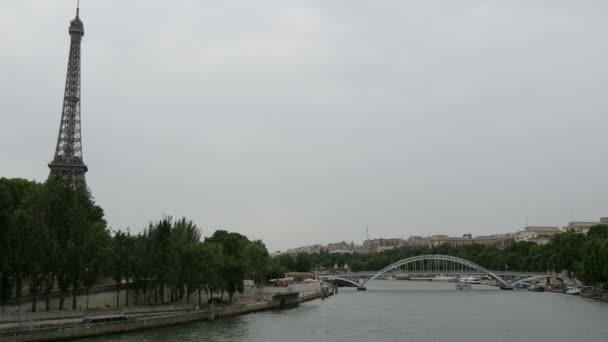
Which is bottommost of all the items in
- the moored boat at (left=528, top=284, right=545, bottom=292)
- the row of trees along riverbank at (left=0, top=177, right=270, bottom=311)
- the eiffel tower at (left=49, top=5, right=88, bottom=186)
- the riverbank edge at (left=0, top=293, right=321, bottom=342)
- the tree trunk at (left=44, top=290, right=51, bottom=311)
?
the riverbank edge at (left=0, top=293, right=321, bottom=342)

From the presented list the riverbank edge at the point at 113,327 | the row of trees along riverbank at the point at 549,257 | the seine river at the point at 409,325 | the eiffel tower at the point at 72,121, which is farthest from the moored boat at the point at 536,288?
the eiffel tower at the point at 72,121

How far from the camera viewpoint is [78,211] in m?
28.7

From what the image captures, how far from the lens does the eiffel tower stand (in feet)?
157

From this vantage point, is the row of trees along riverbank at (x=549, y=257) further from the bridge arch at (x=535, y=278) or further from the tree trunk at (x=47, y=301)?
the tree trunk at (x=47, y=301)

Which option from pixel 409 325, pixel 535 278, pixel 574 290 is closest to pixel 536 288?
pixel 535 278

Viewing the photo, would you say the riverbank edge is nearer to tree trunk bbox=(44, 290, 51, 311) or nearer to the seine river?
the seine river

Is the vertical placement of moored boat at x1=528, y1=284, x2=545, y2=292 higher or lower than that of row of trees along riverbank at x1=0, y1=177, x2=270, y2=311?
lower

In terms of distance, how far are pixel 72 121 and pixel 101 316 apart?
83.0ft

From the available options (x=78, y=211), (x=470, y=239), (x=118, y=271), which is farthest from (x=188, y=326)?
(x=470, y=239)

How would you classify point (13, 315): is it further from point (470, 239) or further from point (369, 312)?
point (470, 239)

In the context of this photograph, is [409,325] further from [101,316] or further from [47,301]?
[47,301]

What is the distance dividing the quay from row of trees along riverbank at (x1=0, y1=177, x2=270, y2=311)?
1.50 meters

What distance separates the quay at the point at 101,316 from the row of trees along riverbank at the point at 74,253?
59.1 inches

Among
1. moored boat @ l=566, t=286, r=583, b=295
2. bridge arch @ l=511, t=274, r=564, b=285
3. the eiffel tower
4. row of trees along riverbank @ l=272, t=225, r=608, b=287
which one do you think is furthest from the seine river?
bridge arch @ l=511, t=274, r=564, b=285
